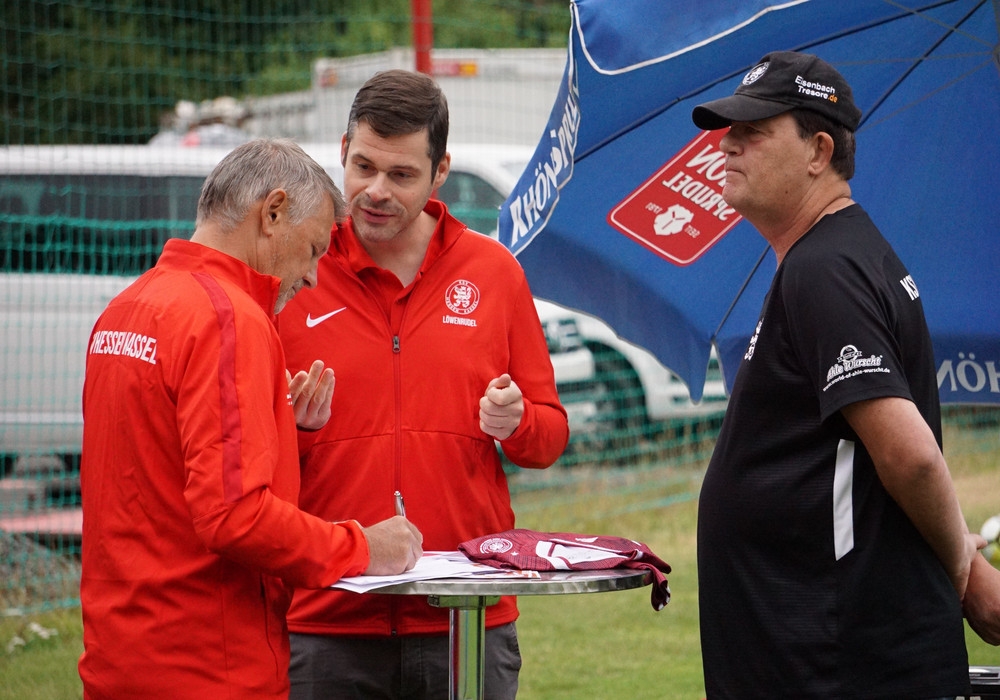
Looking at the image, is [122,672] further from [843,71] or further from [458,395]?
[843,71]

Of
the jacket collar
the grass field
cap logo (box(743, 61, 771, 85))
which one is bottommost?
the grass field

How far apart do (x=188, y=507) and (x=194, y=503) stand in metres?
0.05

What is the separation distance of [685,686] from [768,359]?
286cm

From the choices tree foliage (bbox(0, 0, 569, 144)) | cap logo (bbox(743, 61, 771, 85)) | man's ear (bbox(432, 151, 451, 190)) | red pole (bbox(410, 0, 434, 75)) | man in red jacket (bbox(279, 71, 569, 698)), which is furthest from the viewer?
tree foliage (bbox(0, 0, 569, 144))

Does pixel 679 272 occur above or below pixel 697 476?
above

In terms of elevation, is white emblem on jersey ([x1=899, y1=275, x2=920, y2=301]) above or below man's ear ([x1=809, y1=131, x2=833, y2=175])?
below

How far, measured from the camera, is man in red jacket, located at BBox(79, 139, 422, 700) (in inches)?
90.7

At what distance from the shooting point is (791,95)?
8.55 ft

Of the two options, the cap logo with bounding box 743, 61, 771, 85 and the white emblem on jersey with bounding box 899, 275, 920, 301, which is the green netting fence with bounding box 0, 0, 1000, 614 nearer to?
the cap logo with bounding box 743, 61, 771, 85

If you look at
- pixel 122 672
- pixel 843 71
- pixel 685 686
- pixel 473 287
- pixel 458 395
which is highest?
pixel 843 71

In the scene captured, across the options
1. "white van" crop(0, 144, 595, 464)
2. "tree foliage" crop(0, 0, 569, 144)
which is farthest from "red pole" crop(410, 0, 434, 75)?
"tree foliage" crop(0, 0, 569, 144)

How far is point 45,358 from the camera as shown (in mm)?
7695

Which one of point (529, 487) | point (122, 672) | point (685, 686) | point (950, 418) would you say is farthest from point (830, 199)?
point (950, 418)

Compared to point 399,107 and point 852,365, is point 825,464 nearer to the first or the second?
point 852,365
